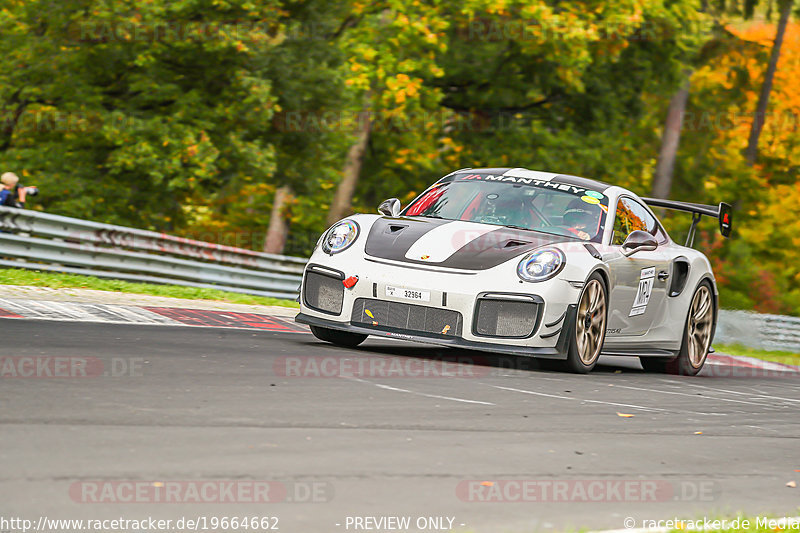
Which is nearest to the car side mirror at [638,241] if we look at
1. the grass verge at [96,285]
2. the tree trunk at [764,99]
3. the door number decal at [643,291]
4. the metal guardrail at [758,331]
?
the door number decal at [643,291]

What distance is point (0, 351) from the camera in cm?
A: 762


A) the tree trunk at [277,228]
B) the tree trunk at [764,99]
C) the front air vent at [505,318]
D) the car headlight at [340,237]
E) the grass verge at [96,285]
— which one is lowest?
the tree trunk at [277,228]

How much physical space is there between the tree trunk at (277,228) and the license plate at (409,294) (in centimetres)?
2347

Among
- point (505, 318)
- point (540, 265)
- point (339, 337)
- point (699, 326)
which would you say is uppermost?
point (540, 265)

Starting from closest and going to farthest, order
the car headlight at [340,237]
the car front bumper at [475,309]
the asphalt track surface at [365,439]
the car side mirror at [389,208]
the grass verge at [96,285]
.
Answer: the asphalt track surface at [365,439]
the car front bumper at [475,309]
the car headlight at [340,237]
the car side mirror at [389,208]
the grass verge at [96,285]

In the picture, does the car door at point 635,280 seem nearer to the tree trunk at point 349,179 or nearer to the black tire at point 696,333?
the black tire at point 696,333

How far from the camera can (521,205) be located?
1014cm

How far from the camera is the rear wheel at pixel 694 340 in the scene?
37.7 ft

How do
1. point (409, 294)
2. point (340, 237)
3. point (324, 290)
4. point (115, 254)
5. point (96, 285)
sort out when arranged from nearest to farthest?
point (409, 294), point (324, 290), point (340, 237), point (96, 285), point (115, 254)

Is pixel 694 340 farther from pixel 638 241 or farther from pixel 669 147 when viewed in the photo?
pixel 669 147

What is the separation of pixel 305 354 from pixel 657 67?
24.5 m

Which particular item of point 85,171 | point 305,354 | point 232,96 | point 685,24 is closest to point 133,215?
point 85,171

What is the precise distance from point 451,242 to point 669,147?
26.5 m

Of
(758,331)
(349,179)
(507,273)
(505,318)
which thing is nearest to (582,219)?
(507,273)
